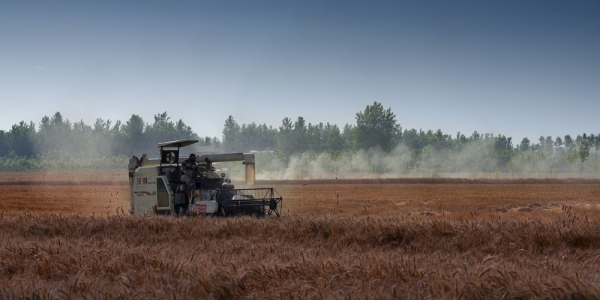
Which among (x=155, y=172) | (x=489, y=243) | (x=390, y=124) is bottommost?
(x=489, y=243)

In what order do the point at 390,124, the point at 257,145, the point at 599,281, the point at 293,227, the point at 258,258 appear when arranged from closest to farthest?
the point at 599,281, the point at 258,258, the point at 293,227, the point at 390,124, the point at 257,145

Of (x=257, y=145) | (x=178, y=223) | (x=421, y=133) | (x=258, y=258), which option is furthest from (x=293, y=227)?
(x=421, y=133)

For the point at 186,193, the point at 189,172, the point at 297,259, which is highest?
the point at 189,172

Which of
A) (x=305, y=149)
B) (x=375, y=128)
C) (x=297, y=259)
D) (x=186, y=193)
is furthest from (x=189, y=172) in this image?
(x=305, y=149)

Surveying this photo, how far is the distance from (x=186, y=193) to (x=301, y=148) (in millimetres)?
120769

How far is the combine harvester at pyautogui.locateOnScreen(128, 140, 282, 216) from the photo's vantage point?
17.1 metres

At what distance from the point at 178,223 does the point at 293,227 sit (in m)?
2.64

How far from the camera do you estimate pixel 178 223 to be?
44.6 ft

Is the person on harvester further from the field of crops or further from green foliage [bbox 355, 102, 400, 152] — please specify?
green foliage [bbox 355, 102, 400, 152]

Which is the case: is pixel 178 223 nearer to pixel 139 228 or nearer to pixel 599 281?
pixel 139 228

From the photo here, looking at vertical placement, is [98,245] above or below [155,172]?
below

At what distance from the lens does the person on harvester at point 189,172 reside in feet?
57.6

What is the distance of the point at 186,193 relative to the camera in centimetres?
1767

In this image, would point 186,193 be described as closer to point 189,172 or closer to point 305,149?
point 189,172
